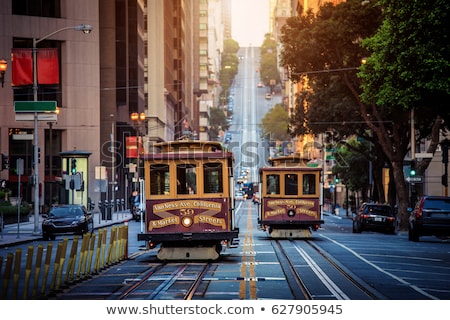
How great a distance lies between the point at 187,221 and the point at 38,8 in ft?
221

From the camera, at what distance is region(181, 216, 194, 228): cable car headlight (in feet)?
91.9

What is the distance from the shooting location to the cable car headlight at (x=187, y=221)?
28.0 meters

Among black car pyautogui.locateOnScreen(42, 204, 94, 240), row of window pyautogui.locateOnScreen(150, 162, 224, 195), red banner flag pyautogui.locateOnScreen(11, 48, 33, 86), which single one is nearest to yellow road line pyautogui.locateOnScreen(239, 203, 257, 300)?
row of window pyautogui.locateOnScreen(150, 162, 224, 195)

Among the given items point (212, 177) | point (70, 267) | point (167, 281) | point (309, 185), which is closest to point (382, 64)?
point (309, 185)

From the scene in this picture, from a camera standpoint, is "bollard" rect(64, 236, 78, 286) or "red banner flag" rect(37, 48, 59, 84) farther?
"red banner flag" rect(37, 48, 59, 84)

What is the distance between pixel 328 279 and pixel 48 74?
24.2 m

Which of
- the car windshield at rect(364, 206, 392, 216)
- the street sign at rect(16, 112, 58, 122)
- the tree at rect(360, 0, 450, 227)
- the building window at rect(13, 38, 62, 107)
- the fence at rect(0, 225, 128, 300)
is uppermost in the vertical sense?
the building window at rect(13, 38, 62, 107)

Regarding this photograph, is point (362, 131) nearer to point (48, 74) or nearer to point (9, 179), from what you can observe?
point (48, 74)

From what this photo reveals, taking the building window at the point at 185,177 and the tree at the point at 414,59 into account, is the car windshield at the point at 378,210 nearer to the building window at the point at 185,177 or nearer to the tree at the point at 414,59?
the tree at the point at 414,59

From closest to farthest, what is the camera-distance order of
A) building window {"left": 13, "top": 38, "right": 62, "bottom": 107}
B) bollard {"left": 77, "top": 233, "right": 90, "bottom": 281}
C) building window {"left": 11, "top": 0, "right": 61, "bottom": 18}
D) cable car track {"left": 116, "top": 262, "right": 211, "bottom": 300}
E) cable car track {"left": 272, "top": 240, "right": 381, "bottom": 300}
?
cable car track {"left": 116, "top": 262, "right": 211, "bottom": 300}
cable car track {"left": 272, "top": 240, "right": 381, "bottom": 300}
bollard {"left": 77, "top": 233, "right": 90, "bottom": 281}
building window {"left": 13, "top": 38, "right": 62, "bottom": 107}
building window {"left": 11, "top": 0, "right": 61, "bottom": 18}

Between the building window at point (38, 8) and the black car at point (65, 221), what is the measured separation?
44570 millimetres

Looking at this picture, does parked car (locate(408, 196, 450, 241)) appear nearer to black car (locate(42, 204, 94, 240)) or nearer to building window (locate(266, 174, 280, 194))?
building window (locate(266, 174, 280, 194))

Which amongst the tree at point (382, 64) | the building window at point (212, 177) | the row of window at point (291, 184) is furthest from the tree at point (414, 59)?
the building window at point (212, 177)

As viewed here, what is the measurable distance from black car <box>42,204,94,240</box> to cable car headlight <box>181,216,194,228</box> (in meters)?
18.6
